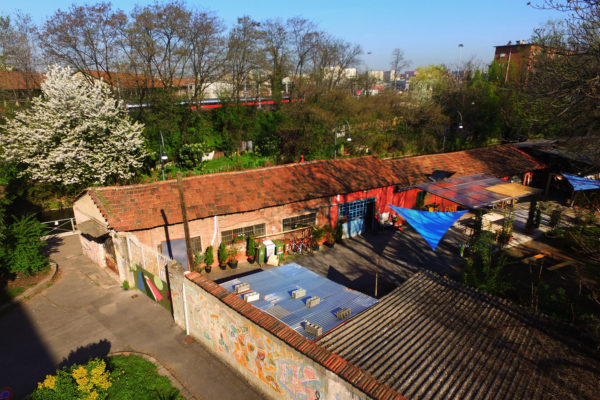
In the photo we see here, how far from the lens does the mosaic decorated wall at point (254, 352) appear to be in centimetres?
693

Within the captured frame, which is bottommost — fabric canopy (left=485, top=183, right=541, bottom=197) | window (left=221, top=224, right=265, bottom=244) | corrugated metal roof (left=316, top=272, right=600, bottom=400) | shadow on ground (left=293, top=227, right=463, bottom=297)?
shadow on ground (left=293, top=227, right=463, bottom=297)

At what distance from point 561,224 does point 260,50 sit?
1279 inches

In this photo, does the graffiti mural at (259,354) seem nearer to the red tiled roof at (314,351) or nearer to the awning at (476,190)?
the red tiled roof at (314,351)

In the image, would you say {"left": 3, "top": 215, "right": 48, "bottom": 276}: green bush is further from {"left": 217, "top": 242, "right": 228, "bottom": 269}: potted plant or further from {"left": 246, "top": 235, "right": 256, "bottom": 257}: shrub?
{"left": 246, "top": 235, "right": 256, "bottom": 257}: shrub

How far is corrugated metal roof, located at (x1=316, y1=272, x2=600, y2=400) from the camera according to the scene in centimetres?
624

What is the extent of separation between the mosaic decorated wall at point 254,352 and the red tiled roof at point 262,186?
15.2ft

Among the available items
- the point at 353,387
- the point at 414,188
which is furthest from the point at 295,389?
the point at 414,188

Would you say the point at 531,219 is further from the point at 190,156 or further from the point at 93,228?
the point at 190,156

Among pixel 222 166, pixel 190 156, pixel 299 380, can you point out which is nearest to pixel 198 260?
pixel 299 380

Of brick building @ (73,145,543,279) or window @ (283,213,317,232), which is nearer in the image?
brick building @ (73,145,543,279)

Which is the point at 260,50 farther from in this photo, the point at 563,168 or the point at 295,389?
the point at 295,389

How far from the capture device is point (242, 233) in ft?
54.0

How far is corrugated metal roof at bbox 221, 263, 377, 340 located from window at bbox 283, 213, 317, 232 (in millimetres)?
5262

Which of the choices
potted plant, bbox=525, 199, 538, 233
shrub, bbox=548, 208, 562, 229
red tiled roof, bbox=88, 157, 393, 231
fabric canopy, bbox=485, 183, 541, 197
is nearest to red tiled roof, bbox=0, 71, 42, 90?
red tiled roof, bbox=88, 157, 393, 231
